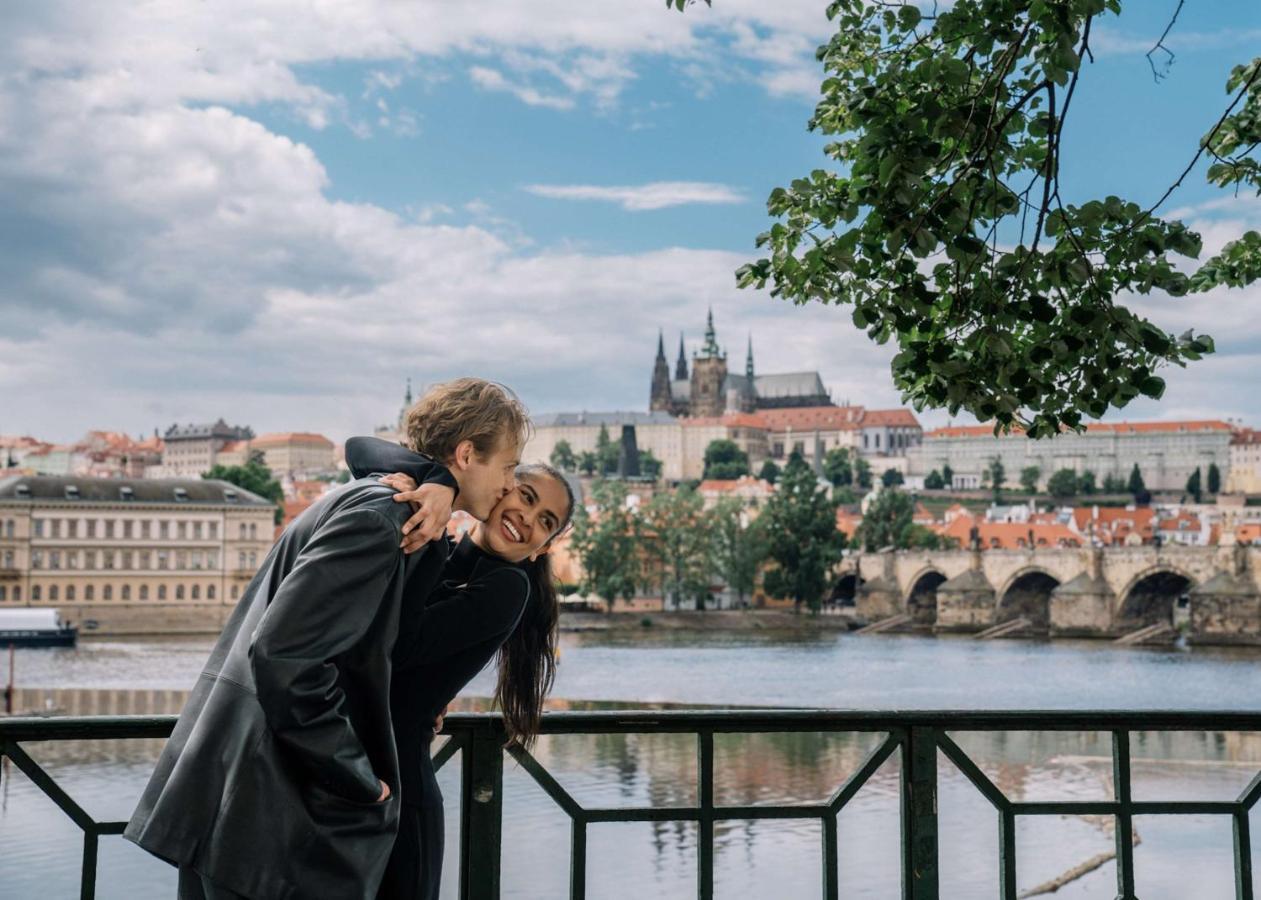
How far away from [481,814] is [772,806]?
1.75 ft

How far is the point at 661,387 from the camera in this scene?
403 feet

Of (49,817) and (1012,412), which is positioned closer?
(1012,412)

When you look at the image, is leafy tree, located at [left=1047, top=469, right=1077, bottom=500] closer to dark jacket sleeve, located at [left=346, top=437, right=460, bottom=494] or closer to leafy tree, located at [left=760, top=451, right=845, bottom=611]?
leafy tree, located at [left=760, top=451, right=845, bottom=611]

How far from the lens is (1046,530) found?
248 feet

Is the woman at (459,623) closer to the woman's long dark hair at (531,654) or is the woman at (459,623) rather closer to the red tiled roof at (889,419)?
the woman's long dark hair at (531,654)

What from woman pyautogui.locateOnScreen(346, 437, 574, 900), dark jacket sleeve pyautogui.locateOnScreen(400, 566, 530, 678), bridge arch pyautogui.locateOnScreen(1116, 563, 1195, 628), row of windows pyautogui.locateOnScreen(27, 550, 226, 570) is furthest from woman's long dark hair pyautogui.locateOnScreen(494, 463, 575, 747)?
row of windows pyautogui.locateOnScreen(27, 550, 226, 570)

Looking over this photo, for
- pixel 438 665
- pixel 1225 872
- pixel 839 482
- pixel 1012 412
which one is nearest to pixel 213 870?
pixel 438 665

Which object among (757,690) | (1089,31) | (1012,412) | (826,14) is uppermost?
(826,14)

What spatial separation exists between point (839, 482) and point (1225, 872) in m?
97.4

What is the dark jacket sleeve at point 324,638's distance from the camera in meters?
1.59

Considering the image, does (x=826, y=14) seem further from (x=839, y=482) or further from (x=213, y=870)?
(x=839, y=482)

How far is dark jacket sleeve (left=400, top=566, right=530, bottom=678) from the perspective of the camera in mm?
1897

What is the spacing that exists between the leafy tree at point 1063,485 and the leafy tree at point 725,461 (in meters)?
22.1

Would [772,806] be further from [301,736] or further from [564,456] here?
[564,456]
